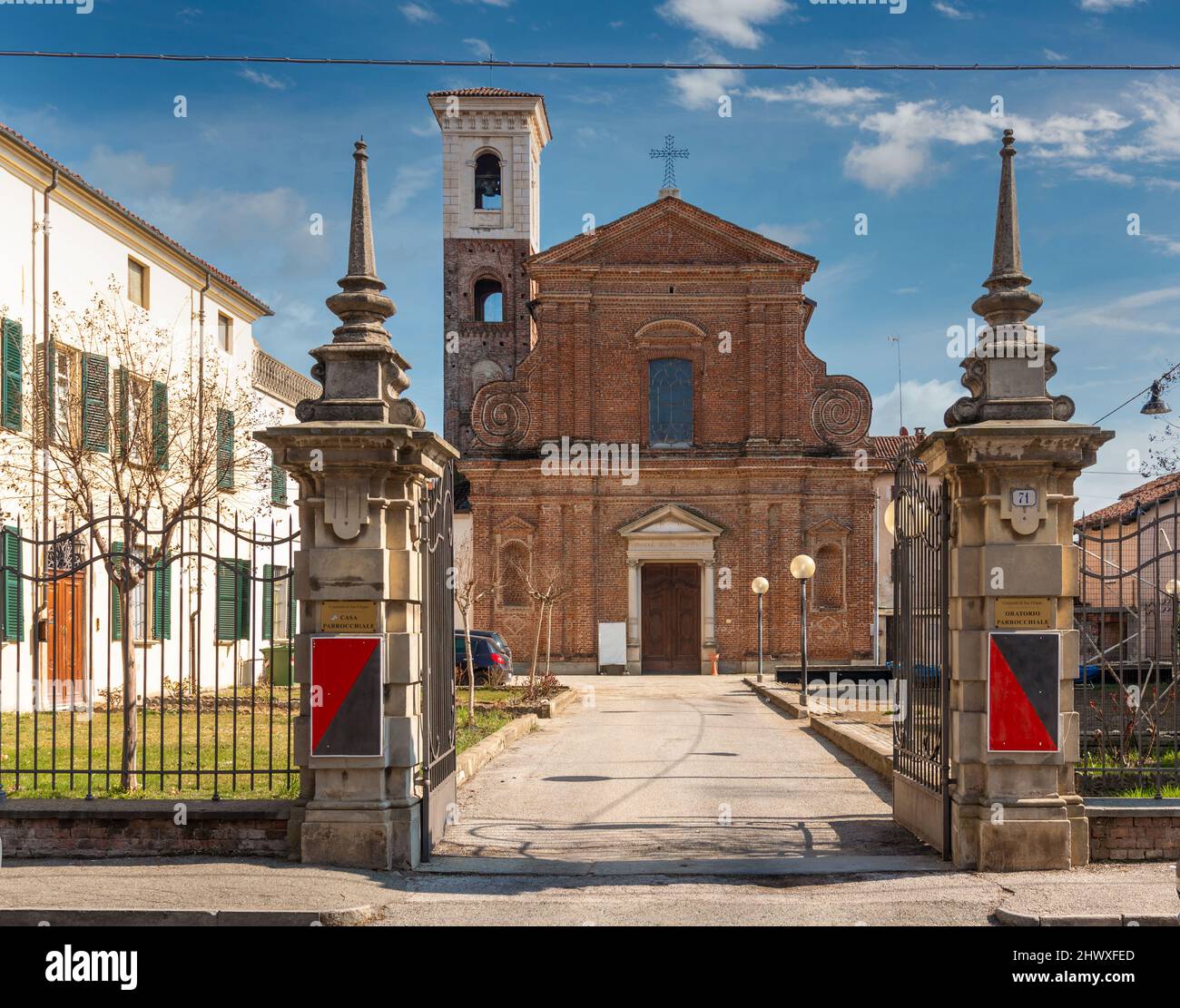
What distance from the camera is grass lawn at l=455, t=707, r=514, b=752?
15.4 meters

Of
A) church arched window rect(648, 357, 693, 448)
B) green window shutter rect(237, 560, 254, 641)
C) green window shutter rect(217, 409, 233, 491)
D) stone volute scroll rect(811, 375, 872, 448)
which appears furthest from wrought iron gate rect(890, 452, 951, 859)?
church arched window rect(648, 357, 693, 448)

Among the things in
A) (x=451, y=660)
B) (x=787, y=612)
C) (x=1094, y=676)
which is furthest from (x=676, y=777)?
(x=787, y=612)

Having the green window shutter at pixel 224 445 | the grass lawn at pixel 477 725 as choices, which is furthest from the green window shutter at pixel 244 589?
the grass lawn at pixel 477 725

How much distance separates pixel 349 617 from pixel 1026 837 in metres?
4.96

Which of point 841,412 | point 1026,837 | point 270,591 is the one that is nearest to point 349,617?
point 270,591

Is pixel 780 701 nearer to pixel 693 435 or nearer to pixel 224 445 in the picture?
pixel 224 445

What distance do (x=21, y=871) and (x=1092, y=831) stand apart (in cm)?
747

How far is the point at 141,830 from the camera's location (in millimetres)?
8555

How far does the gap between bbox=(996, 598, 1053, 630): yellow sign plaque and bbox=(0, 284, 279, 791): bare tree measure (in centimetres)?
619

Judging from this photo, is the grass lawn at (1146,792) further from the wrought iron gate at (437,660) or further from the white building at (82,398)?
the white building at (82,398)

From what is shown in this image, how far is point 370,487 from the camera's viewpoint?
834cm

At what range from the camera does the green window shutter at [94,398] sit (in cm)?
1466

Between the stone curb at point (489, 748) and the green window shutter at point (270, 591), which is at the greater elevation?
the green window shutter at point (270, 591)

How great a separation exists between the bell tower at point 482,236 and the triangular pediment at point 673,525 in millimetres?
12273
